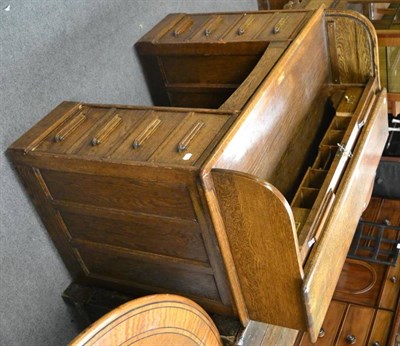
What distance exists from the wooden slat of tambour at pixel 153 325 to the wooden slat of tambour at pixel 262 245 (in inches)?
7.2

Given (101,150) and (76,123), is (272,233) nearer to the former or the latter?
(101,150)

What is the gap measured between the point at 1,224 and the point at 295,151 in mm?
1055

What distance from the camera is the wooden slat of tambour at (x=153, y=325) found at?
3.80ft

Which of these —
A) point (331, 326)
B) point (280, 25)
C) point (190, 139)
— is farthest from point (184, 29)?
point (331, 326)

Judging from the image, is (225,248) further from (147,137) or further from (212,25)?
(212,25)

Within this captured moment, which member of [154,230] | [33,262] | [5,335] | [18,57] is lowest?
[5,335]

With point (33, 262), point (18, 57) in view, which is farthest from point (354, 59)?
point (33, 262)

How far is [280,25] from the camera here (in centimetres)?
190

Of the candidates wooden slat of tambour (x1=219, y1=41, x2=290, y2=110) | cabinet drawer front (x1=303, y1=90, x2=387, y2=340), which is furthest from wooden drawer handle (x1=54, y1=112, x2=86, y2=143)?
cabinet drawer front (x1=303, y1=90, x2=387, y2=340)

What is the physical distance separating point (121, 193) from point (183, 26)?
0.85 meters

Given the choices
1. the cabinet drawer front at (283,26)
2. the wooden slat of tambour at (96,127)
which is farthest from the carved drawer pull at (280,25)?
the wooden slat of tambour at (96,127)

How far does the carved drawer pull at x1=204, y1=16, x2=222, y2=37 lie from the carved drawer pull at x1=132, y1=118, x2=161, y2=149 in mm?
553

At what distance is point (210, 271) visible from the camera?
5.18 ft

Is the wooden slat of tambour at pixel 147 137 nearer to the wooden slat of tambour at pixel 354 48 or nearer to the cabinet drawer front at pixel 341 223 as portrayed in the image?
the cabinet drawer front at pixel 341 223
